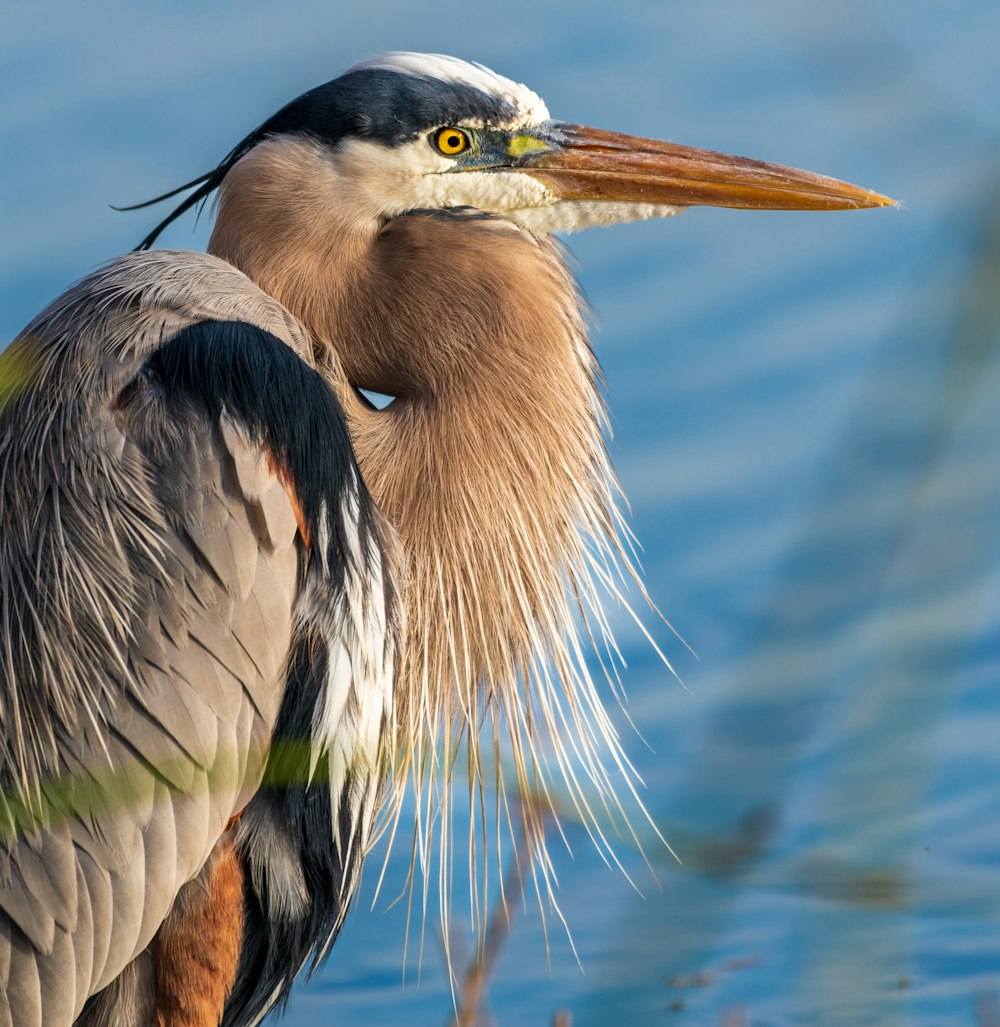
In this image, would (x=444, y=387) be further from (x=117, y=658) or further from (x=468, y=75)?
(x=117, y=658)

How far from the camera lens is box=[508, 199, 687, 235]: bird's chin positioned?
9.05ft

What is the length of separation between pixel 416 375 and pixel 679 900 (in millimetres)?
2192

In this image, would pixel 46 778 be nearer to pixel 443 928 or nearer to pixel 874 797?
pixel 443 928

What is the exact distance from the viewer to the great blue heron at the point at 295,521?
2145mm

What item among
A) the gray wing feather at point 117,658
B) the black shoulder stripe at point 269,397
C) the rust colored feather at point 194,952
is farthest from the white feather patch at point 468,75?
the rust colored feather at point 194,952

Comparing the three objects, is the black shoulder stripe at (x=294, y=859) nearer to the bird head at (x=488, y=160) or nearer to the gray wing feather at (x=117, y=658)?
the gray wing feather at (x=117, y=658)

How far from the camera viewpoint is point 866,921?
0.43 metres

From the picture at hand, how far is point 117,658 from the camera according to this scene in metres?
2.13

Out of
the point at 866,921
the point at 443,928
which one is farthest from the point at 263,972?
the point at 866,921

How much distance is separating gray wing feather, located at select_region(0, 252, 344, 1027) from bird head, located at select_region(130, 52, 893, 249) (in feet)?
2.14

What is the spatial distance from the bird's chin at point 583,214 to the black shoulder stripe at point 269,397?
0.68m

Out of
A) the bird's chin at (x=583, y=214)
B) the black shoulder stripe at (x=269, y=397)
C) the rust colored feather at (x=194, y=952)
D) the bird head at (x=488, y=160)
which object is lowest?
the rust colored feather at (x=194, y=952)

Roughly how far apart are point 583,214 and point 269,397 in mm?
868

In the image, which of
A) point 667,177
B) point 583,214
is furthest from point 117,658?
point 667,177
